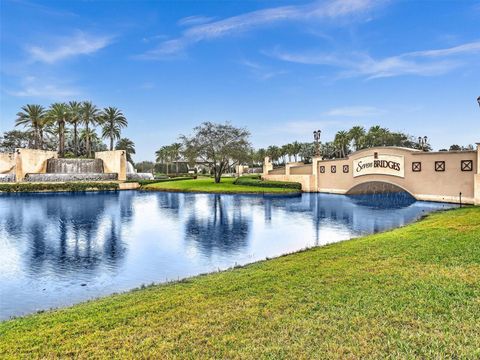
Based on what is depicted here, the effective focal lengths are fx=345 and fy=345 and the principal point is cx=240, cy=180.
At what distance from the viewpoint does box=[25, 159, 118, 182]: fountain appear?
168ft

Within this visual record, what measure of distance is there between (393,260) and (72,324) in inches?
274

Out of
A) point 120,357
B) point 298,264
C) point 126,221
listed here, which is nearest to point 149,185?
point 126,221

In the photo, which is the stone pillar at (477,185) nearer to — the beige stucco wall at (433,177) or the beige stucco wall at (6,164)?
A: the beige stucco wall at (433,177)

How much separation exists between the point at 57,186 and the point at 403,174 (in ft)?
137

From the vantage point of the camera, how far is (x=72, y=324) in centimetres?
562

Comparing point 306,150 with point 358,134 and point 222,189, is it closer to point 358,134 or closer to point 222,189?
point 358,134

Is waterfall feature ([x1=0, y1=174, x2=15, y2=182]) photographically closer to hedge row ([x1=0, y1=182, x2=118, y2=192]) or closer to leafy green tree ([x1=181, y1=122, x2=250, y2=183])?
hedge row ([x1=0, y1=182, x2=118, y2=192])

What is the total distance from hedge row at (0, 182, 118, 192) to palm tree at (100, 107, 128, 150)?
1553 cm

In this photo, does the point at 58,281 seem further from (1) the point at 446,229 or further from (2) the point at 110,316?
(1) the point at 446,229

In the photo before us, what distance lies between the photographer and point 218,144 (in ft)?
161

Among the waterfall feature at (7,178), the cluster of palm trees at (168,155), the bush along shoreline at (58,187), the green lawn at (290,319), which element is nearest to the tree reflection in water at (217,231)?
the green lawn at (290,319)

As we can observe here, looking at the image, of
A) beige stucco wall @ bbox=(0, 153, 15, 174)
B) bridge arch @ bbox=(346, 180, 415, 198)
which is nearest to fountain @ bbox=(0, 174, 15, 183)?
beige stucco wall @ bbox=(0, 153, 15, 174)

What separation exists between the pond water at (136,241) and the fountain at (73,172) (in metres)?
25.6

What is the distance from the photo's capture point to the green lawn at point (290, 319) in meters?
4.20
